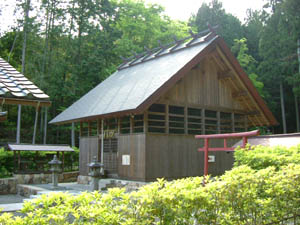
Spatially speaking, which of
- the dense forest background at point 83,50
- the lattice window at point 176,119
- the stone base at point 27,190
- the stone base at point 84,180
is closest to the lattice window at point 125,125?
the lattice window at point 176,119

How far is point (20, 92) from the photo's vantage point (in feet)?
19.6

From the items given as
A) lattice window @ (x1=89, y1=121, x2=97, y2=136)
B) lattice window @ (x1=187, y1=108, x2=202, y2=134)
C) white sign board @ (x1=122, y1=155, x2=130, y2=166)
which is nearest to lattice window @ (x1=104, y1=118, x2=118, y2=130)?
white sign board @ (x1=122, y1=155, x2=130, y2=166)

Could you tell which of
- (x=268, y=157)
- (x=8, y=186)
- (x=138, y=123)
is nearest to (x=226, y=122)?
(x=138, y=123)

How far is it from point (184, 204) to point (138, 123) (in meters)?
10.1

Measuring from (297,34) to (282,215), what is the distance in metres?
23.9

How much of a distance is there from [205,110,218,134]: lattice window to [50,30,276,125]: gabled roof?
2390 millimetres

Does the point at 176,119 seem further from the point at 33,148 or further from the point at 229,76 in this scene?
the point at 33,148

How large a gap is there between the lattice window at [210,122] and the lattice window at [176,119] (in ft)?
4.80

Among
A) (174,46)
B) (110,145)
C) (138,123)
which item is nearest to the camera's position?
(138,123)

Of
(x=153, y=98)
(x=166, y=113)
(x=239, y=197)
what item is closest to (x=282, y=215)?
Result: (x=239, y=197)

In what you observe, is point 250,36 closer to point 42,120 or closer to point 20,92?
point 42,120

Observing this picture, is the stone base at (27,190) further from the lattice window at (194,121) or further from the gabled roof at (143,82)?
the lattice window at (194,121)

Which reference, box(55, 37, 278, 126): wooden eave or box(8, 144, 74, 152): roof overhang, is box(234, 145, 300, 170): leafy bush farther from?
box(8, 144, 74, 152): roof overhang

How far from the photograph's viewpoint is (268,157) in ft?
22.0
